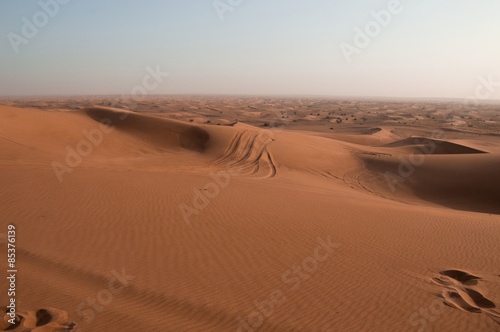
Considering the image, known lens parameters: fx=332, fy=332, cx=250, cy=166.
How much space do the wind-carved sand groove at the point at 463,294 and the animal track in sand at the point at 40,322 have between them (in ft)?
16.7

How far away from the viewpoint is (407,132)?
40.7 m

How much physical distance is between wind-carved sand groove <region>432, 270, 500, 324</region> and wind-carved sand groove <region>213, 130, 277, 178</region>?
391 inches

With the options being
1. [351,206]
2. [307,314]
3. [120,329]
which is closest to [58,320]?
[120,329]

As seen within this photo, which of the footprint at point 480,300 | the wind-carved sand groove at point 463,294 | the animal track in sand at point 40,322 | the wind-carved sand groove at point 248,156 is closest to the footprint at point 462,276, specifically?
the wind-carved sand groove at point 463,294

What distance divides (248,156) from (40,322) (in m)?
15.3

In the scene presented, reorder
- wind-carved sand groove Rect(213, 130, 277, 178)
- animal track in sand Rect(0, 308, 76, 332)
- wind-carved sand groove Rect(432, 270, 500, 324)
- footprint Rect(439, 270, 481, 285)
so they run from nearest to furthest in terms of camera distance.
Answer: animal track in sand Rect(0, 308, 76, 332) → wind-carved sand groove Rect(432, 270, 500, 324) → footprint Rect(439, 270, 481, 285) → wind-carved sand groove Rect(213, 130, 277, 178)

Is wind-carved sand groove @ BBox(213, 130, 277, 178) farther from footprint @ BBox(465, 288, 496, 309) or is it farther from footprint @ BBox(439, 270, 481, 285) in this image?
footprint @ BBox(465, 288, 496, 309)

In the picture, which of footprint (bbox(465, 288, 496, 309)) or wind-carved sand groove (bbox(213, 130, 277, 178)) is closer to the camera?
footprint (bbox(465, 288, 496, 309))

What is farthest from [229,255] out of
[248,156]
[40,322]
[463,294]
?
[248,156]

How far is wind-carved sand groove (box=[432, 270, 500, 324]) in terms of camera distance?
4591 millimetres

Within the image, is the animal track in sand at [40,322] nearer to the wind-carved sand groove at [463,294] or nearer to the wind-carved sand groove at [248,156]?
the wind-carved sand groove at [463,294]

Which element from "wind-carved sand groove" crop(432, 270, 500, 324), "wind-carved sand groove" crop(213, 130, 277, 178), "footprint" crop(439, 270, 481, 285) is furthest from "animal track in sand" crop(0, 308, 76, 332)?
"wind-carved sand groove" crop(213, 130, 277, 178)

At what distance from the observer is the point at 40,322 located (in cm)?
390

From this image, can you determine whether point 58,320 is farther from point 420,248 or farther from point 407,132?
point 407,132
